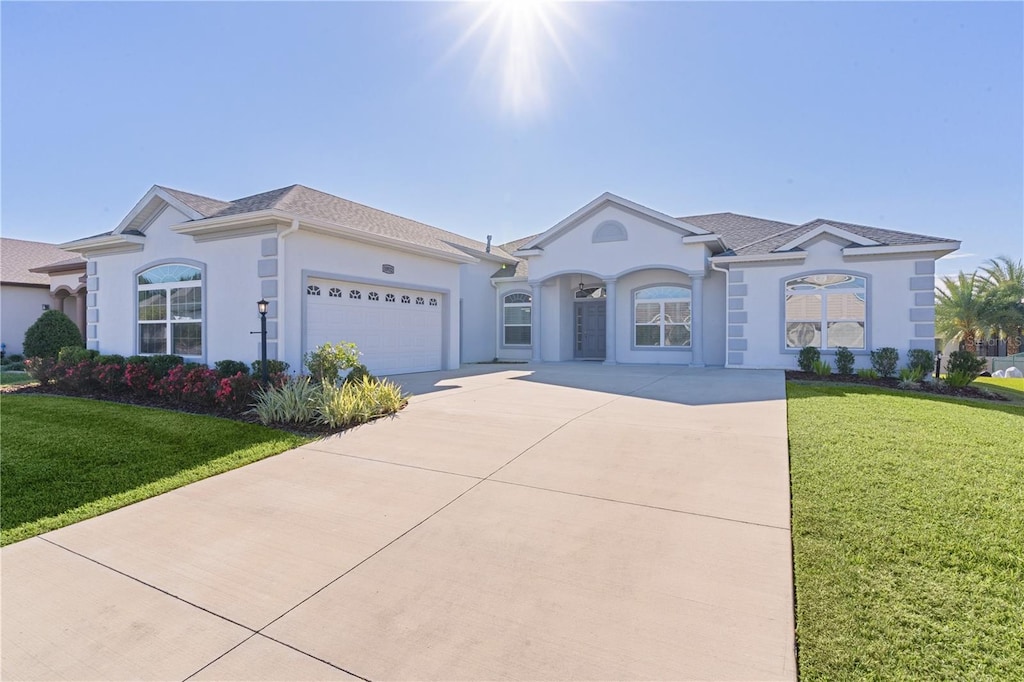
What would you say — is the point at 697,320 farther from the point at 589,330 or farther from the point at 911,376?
the point at 911,376

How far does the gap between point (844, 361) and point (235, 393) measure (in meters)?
14.4

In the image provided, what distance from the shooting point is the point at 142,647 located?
8.74ft

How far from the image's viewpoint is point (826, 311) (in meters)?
13.6

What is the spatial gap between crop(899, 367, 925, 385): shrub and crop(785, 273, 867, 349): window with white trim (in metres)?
1.50

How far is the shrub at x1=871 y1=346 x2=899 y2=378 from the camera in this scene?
41.1 feet

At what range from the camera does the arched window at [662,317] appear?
16.4m

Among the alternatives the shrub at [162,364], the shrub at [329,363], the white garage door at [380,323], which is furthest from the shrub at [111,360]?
the shrub at [329,363]

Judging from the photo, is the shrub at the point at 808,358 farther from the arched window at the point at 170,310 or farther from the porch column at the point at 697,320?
the arched window at the point at 170,310

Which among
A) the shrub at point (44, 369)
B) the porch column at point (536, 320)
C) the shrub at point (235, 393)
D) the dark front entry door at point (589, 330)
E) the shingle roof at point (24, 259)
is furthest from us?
the shingle roof at point (24, 259)

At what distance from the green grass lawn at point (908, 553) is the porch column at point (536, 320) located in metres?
12.3

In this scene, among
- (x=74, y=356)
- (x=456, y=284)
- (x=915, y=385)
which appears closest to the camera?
(x=915, y=385)

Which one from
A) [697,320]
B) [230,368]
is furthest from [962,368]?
[230,368]

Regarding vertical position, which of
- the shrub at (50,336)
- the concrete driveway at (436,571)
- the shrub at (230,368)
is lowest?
the concrete driveway at (436,571)

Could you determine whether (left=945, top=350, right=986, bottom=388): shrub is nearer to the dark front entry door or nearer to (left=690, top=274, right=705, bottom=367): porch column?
(left=690, top=274, right=705, bottom=367): porch column
